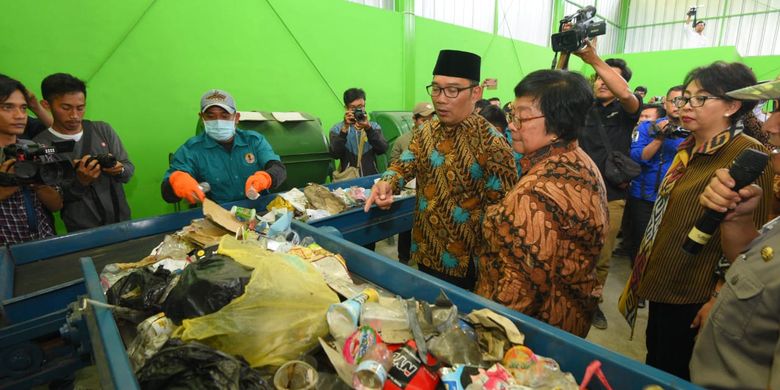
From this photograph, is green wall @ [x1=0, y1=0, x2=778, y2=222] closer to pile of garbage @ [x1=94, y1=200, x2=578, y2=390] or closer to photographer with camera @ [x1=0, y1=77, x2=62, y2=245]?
photographer with camera @ [x1=0, y1=77, x2=62, y2=245]

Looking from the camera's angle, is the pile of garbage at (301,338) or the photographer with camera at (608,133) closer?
the pile of garbage at (301,338)

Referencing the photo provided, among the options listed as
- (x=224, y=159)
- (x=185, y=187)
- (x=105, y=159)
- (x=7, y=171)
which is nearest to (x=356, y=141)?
(x=224, y=159)

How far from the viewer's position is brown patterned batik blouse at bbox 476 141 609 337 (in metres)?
0.97

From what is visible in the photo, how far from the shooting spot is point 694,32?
1077 centimetres

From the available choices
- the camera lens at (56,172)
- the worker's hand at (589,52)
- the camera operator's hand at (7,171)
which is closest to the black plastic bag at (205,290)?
the camera lens at (56,172)

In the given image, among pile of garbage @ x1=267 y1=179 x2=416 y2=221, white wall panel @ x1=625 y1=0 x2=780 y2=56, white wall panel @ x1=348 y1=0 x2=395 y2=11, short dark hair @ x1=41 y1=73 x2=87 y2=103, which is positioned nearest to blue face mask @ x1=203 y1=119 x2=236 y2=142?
pile of garbage @ x1=267 y1=179 x2=416 y2=221

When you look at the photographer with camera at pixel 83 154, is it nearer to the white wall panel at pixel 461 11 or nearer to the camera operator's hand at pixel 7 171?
the camera operator's hand at pixel 7 171

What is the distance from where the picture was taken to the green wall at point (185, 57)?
2801mm

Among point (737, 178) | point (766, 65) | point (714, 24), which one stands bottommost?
point (737, 178)

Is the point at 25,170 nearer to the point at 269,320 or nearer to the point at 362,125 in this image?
the point at 269,320

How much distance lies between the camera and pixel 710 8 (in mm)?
11172

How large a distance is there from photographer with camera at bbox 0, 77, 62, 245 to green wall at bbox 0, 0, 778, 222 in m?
1.41

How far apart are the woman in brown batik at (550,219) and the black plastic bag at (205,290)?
27.5 inches

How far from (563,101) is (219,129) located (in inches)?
75.4
